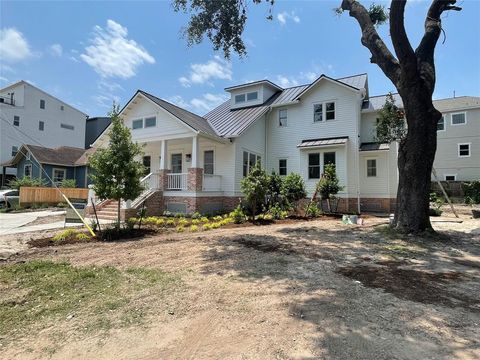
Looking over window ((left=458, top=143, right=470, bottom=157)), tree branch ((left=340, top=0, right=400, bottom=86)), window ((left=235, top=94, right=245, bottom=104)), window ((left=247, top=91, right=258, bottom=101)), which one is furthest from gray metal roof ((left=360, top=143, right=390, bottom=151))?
window ((left=458, top=143, right=470, bottom=157))

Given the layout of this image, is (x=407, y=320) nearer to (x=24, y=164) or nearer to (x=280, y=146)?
(x=280, y=146)

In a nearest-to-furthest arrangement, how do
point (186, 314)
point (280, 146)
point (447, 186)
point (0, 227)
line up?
point (186, 314) → point (0, 227) → point (280, 146) → point (447, 186)

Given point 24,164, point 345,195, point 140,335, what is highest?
point 24,164

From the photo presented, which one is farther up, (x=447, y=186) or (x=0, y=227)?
(x=447, y=186)

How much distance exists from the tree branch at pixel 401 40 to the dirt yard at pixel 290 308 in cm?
522

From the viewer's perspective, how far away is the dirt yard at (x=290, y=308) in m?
3.27

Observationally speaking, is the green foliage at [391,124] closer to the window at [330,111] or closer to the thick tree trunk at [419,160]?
the window at [330,111]

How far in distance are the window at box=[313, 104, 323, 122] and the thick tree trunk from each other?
Answer: 9.68 metres

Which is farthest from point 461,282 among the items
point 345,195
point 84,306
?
point 345,195

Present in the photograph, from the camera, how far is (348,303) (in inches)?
170

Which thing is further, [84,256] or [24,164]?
[24,164]

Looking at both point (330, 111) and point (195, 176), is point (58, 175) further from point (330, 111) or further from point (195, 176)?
point (330, 111)

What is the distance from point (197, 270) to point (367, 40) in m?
9.05

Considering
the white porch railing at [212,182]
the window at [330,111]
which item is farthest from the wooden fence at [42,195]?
the window at [330,111]
